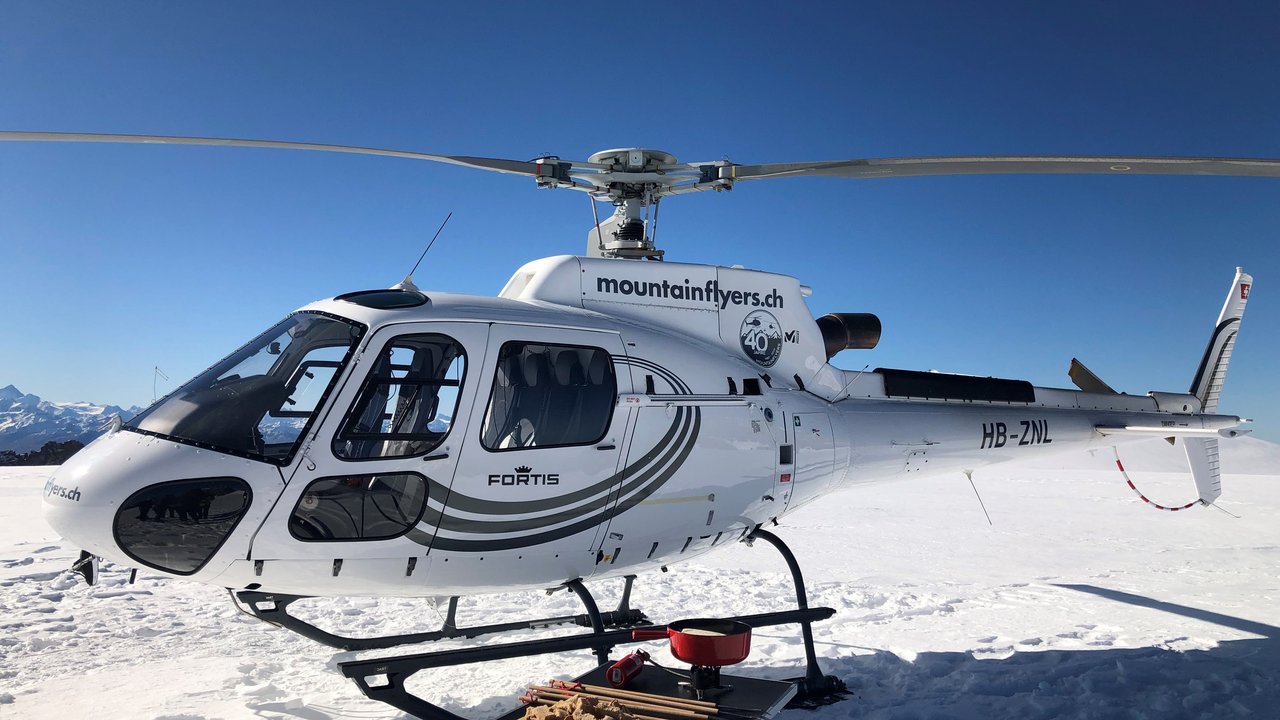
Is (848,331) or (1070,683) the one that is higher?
(848,331)

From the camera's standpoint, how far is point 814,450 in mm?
5527

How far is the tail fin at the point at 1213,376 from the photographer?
355 inches

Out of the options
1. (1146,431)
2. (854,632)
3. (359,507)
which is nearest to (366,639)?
(359,507)

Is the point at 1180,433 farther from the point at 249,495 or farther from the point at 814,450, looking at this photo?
the point at 249,495

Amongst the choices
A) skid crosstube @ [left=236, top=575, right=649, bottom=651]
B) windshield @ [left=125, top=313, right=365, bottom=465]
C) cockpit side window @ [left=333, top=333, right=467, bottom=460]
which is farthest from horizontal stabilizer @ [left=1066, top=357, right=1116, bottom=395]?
windshield @ [left=125, top=313, right=365, bottom=465]

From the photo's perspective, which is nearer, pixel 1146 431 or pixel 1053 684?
pixel 1053 684

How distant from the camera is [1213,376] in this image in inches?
359

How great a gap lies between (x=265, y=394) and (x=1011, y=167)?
16.9 feet

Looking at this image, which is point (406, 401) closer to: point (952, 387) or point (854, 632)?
point (854, 632)

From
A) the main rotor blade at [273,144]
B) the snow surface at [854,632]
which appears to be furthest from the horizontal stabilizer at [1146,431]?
the main rotor blade at [273,144]

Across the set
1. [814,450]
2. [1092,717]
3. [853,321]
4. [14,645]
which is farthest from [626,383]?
[14,645]

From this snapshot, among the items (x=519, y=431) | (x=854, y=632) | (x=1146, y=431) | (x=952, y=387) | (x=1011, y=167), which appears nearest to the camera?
(x=519, y=431)

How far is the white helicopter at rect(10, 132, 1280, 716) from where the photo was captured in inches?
135

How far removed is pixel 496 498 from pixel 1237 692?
18.2ft
